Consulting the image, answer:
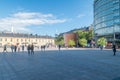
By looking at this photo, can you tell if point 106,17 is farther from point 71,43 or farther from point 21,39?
point 21,39

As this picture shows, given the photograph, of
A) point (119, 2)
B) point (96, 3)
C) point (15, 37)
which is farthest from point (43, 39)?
point (119, 2)

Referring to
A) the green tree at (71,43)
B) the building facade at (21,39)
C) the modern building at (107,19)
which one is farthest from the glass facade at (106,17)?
the building facade at (21,39)

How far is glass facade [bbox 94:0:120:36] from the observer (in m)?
89.1

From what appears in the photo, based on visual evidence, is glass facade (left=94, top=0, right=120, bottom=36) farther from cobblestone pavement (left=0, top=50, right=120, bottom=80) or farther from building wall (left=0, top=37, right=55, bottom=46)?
cobblestone pavement (left=0, top=50, right=120, bottom=80)

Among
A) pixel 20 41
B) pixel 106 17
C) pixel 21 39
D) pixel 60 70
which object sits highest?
pixel 106 17

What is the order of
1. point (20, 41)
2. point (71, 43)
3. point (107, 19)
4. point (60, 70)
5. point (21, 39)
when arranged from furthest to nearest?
point (21, 39) → point (20, 41) → point (71, 43) → point (107, 19) → point (60, 70)

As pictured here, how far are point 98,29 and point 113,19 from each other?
16.0 m

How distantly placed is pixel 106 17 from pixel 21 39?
231 ft

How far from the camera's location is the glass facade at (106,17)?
8909 cm

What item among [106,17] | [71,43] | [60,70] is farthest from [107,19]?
[60,70]

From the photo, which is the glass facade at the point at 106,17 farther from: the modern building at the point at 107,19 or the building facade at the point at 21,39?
the building facade at the point at 21,39

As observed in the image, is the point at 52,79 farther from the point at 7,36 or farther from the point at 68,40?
the point at 7,36

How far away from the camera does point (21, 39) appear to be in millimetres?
149125

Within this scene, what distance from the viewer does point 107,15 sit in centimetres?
9681
